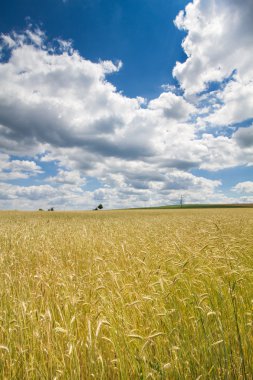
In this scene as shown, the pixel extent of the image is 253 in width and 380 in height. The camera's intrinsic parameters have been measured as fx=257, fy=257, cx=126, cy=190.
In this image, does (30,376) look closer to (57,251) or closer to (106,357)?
(106,357)

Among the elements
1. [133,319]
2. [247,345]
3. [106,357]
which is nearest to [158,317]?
[133,319]

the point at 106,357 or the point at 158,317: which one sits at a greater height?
the point at 158,317

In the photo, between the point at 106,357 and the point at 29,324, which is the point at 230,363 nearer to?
the point at 106,357

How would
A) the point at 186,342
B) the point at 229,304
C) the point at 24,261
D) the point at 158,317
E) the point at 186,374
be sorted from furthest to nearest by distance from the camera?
1. the point at 24,261
2. the point at 229,304
3. the point at 158,317
4. the point at 186,342
5. the point at 186,374

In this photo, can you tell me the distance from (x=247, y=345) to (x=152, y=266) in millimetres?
2864

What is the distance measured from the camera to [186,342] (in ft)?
7.94

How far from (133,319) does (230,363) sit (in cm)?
105

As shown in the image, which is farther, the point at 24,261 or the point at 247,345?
the point at 24,261

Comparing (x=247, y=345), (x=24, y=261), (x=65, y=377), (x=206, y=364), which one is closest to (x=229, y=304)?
(x=247, y=345)

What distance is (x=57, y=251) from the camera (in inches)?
269

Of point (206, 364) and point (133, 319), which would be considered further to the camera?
point (133, 319)

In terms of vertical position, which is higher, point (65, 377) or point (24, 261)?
point (24, 261)

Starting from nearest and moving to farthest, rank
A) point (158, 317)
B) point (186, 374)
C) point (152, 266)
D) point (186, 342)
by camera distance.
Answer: point (186, 374) → point (186, 342) → point (158, 317) → point (152, 266)

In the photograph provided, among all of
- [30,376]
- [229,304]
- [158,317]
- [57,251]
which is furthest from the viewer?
[57,251]
